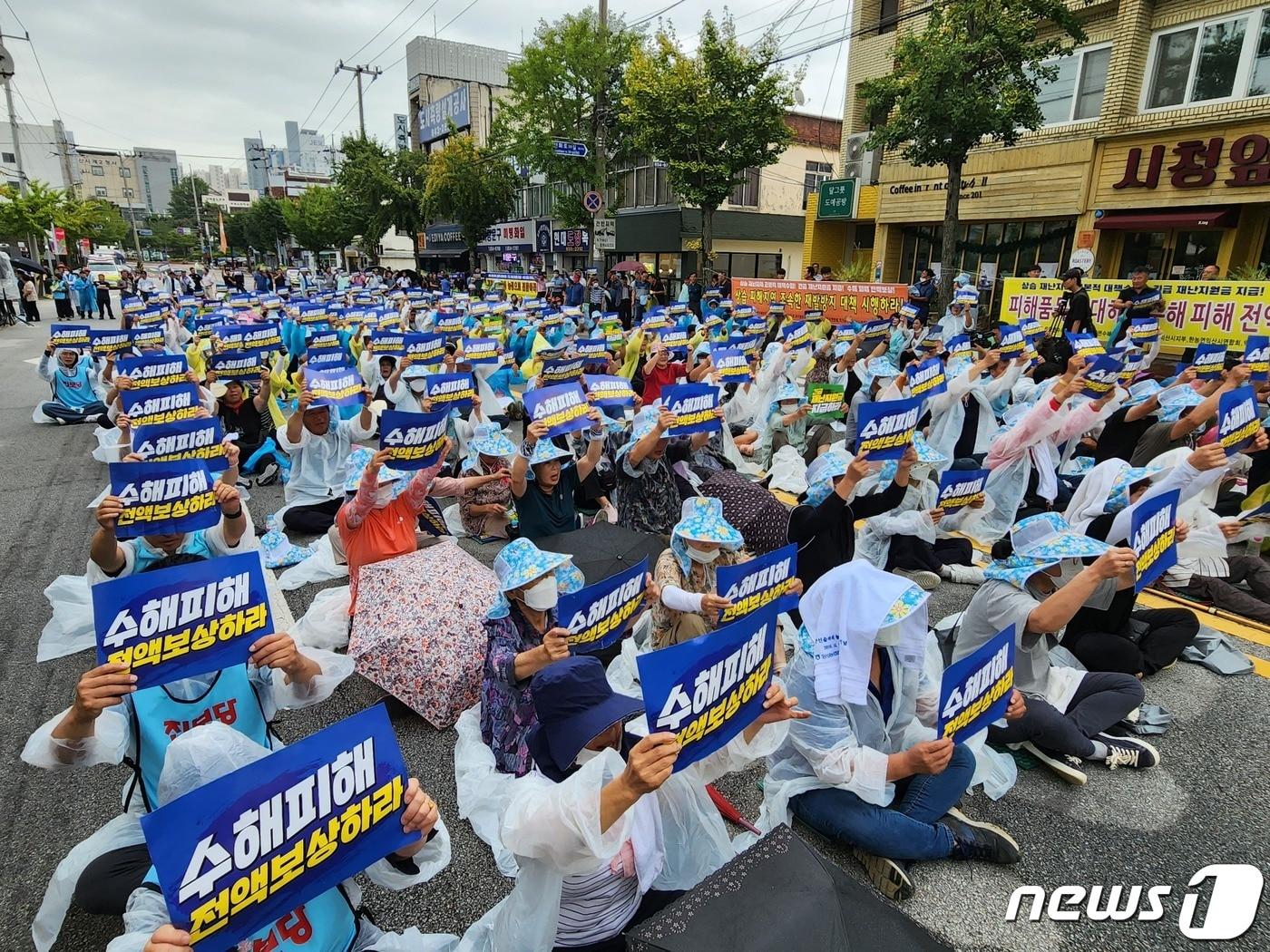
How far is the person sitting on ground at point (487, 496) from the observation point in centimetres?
648

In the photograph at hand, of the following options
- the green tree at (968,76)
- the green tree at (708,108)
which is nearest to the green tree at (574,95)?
the green tree at (708,108)

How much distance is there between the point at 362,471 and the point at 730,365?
15.2ft

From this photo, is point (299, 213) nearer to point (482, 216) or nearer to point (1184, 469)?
point (482, 216)

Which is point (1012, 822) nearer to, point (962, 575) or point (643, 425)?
point (962, 575)

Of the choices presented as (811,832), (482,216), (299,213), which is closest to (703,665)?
(811,832)

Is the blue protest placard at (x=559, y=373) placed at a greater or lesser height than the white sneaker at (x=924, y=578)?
greater

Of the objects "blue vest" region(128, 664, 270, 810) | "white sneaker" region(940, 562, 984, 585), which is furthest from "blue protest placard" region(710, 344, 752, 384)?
"blue vest" region(128, 664, 270, 810)

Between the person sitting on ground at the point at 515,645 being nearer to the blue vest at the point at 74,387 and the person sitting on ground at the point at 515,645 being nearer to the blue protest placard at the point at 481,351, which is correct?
the blue protest placard at the point at 481,351

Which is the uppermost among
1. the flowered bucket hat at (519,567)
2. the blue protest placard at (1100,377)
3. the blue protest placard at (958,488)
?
the blue protest placard at (1100,377)

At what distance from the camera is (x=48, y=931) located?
8.44ft

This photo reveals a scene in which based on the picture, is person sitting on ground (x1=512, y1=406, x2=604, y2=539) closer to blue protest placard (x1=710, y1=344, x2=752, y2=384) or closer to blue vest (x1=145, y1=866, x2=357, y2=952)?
blue protest placard (x1=710, y1=344, x2=752, y2=384)

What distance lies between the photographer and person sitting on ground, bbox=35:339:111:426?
1191 cm

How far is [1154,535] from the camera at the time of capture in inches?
161

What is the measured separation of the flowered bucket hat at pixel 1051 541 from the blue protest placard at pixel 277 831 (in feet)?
10.5
